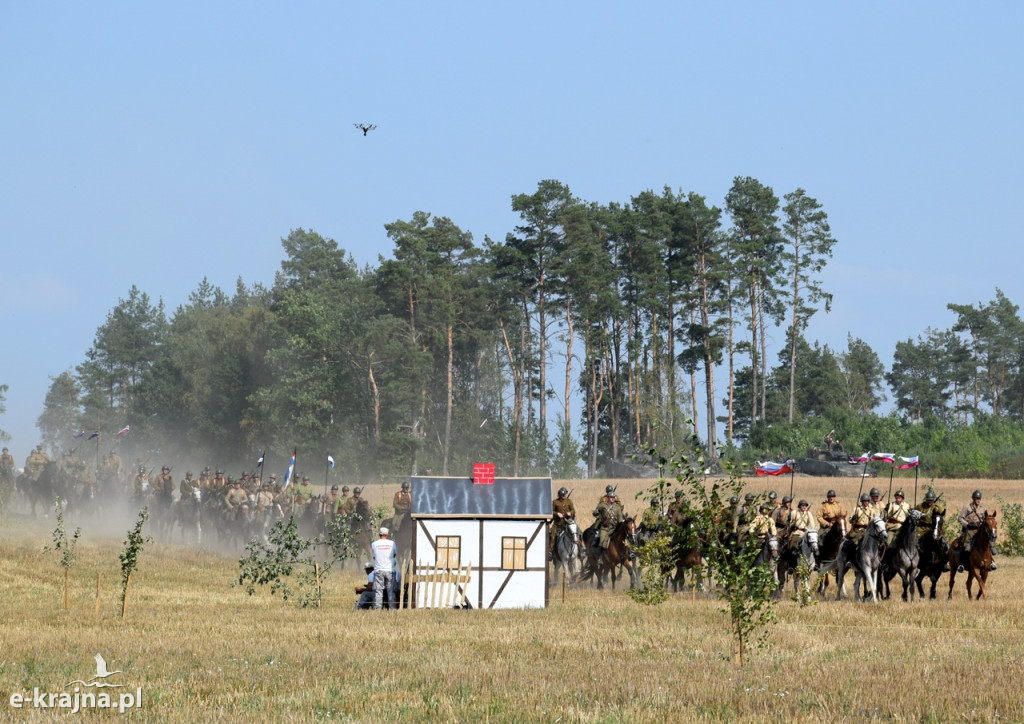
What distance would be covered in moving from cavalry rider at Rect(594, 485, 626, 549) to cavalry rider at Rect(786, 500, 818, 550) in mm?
4130

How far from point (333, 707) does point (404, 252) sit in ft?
238

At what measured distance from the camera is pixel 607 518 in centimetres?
2927

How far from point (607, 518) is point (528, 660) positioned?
13.8 metres

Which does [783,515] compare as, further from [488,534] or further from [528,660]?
[528,660]

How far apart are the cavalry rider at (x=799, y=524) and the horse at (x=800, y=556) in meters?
0.11

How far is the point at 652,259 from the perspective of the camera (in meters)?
83.5

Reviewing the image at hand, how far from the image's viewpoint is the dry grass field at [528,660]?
12.0 meters

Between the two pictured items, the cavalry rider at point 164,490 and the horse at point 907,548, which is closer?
the horse at point 907,548

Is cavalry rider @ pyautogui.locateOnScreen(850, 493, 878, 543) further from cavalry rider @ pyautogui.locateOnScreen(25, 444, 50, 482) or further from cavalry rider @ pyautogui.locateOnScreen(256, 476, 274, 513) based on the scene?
cavalry rider @ pyautogui.locateOnScreen(25, 444, 50, 482)

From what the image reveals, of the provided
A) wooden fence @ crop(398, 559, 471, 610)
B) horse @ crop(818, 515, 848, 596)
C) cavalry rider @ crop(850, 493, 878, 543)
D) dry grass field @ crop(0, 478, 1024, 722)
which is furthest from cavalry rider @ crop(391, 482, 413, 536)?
cavalry rider @ crop(850, 493, 878, 543)

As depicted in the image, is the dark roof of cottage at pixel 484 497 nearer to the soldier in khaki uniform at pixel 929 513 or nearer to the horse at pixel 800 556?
the horse at pixel 800 556

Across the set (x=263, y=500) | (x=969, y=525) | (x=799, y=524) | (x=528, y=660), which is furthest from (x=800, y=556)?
(x=263, y=500)

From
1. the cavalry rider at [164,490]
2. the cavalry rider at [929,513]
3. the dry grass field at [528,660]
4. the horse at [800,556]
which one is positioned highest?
the cavalry rider at [164,490]

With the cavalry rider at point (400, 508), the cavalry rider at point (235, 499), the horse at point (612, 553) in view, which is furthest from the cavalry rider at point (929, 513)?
the cavalry rider at point (235, 499)
